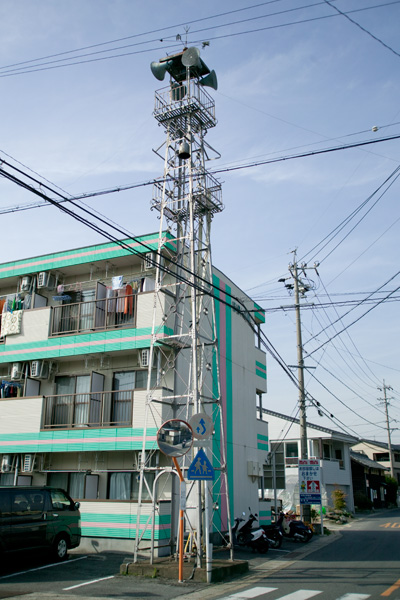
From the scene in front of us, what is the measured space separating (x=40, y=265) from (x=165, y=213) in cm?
665

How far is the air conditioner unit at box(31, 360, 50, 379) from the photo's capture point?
1870cm

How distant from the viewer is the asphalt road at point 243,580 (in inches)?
375

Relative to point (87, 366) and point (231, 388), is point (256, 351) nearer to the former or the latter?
point (231, 388)

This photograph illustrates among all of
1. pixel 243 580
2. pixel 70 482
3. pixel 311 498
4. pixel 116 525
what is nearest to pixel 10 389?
pixel 70 482

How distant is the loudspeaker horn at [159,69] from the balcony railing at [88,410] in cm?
1026

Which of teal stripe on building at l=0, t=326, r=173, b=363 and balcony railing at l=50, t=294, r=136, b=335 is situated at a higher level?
balcony railing at l=50, t=294, r=136, b=335

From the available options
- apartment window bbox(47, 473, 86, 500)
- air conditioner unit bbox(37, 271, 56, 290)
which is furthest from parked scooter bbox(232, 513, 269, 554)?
air conditioner unit bbox(37, 271, 56, 290)

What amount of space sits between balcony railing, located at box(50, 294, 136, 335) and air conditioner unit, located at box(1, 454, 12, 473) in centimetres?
462

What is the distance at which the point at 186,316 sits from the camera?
59.1 ft

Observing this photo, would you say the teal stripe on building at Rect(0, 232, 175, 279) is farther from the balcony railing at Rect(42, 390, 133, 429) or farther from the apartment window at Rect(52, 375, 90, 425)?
the balcony railing at Rect(42, 390, 133, 429)

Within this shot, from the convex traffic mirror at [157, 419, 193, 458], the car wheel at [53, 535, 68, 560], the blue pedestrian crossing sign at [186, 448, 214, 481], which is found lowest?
the car wheel at [53, 535, 68, 560]

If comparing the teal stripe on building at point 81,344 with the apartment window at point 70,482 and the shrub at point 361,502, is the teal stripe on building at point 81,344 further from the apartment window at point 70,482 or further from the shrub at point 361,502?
the shrub at point 361,502

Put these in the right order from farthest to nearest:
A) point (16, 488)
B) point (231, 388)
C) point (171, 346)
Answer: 1. point (231, 388)
2. point (171, 346)
3. point (16, 488)

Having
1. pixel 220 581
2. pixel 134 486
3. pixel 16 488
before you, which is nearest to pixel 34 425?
pixel 134 486
